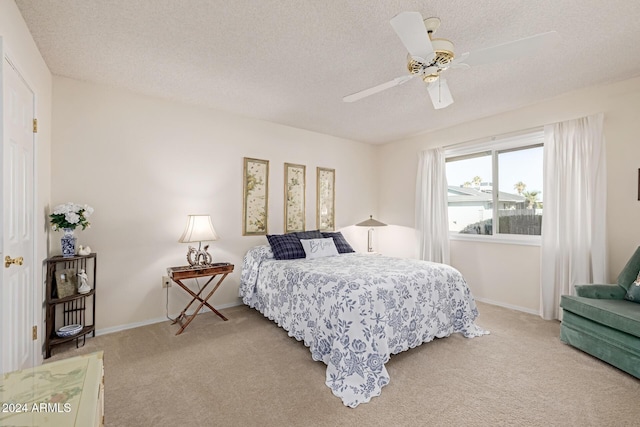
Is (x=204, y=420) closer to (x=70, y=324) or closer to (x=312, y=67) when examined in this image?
(x=70, y=324)

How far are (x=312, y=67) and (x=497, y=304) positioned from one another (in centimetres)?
→ 378

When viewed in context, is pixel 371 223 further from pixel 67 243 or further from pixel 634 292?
pixel 67 243

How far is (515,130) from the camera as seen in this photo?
3691mm

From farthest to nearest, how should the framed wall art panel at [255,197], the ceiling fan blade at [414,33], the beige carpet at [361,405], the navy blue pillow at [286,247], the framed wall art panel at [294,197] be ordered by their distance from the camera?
the framed wall art panel at [294,197] → the framed wall art panel at [255,197] → the navy blue pillow at [286,247] → the beige carpet at [361,405] → the ceiling fan blade at [414,33]

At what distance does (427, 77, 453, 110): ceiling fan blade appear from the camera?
2.23 m

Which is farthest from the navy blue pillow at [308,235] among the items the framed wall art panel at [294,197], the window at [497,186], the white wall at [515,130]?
the window at [497,186]

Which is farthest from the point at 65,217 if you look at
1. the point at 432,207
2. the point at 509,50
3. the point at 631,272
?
the point at 631,272

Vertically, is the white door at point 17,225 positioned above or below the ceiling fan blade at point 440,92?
below

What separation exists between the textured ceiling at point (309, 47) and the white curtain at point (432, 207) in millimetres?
1106

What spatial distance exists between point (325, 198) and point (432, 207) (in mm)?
1718

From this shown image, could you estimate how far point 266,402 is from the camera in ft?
6.20

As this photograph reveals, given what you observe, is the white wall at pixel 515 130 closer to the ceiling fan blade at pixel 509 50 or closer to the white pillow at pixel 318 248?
the white pillow at pixel 318 248

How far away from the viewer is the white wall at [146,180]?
114 inches

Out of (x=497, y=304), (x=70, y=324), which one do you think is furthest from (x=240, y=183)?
(x=497, y=304)
